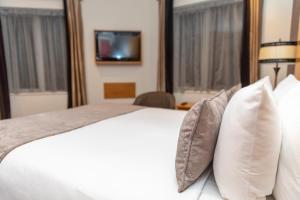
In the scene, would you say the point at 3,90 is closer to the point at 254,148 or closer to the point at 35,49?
the point at 35,49

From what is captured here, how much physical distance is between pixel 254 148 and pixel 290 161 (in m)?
0.12

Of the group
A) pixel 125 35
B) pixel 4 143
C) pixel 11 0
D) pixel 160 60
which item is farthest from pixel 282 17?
pixel 11 0

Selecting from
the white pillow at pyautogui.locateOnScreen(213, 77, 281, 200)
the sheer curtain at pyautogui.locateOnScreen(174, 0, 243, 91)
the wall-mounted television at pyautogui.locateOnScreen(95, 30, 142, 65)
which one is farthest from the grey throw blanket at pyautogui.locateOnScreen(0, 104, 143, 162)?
the sheer curtain at pyautogui.locateOnScreen(174, 0, 243, 91)

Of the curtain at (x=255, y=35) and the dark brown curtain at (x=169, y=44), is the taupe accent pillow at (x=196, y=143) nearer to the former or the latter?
the curtain at (x=255, y=35)

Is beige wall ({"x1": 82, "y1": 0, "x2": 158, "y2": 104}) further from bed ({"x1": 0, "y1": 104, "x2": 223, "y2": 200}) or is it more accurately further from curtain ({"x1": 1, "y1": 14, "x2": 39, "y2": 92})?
bed ({"x1": 0, "y1": 104, "x2": 223, "y2": 200})

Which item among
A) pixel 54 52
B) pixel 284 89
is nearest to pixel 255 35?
pixel 284 89

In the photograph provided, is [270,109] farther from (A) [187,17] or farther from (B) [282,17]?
(A) [187,17]

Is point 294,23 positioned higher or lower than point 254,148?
higher

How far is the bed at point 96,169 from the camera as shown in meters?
0.88

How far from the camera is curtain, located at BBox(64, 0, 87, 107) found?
11.7 ft

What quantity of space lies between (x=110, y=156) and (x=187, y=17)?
3121 mm

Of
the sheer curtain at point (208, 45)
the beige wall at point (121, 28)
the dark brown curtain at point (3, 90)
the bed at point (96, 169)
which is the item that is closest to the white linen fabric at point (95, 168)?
the bed at point (96, 169)

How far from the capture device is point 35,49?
3686 millimetres

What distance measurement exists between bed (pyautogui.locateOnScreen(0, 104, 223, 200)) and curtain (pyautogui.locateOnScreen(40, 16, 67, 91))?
8.36ft
